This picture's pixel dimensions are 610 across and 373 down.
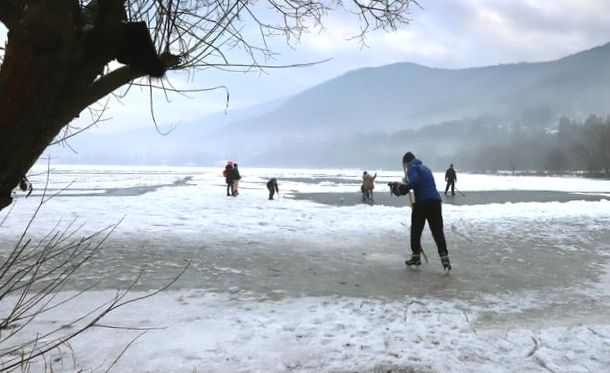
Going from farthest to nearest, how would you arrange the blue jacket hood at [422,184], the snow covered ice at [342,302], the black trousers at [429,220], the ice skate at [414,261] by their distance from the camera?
the ice skate at [414,261]
the blue jacket hood at [422,184]
the black trousers at [429,220]
the snow covered ice at [342,302]

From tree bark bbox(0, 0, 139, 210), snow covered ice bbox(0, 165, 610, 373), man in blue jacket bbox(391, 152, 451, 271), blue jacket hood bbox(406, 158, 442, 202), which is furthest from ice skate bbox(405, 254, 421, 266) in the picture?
tree bark bbox(0, 0, 139, 210)

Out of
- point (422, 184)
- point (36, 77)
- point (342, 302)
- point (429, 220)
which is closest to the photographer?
point (36, 77)

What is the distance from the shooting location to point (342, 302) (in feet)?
18.2

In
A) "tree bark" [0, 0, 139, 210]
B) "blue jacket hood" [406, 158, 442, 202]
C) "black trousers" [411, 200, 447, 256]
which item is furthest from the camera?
"blue jacket hood" [406, 158, 442, 202]

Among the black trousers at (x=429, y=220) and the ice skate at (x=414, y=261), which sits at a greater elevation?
the black trousers at (x=429, y=220)

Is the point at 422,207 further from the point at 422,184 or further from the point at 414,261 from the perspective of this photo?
the point at 414,261

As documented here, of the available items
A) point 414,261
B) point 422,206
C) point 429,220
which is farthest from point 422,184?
point 414,261

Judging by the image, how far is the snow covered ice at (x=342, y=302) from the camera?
3.81 metres

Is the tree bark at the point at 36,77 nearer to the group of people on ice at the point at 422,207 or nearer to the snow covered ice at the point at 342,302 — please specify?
the snow covered ice at the point at 342,302

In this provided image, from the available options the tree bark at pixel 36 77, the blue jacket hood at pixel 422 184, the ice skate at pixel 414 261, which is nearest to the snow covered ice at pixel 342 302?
the ice skate at pixel 414 261

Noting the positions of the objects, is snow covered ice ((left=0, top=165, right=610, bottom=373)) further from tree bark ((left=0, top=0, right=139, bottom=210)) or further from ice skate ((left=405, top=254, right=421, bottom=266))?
tree bark ((left=0, top=0, right=139, bottom=210))

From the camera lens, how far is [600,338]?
14.1 ft

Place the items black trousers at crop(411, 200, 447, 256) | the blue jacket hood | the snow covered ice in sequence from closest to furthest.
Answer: the snow covered ice < black trousers at crop(411, 200, 447, 256) < the blue jacket hood

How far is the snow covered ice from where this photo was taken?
381cm
